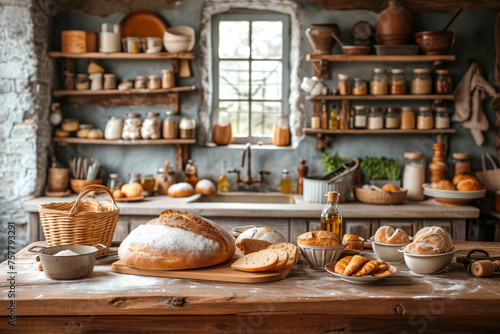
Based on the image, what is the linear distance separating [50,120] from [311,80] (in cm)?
222

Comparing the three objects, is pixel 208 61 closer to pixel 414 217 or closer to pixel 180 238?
pixel 414 217

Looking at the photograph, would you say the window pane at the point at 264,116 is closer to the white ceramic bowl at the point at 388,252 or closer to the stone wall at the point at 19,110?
the stone wall at the point at 19,110

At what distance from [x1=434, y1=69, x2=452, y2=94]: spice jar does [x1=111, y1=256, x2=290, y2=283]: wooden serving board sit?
2.90m

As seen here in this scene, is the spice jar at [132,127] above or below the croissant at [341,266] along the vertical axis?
above

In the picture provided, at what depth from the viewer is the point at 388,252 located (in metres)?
2.00

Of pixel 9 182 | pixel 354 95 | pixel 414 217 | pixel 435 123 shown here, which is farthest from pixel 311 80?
pixel 9 182

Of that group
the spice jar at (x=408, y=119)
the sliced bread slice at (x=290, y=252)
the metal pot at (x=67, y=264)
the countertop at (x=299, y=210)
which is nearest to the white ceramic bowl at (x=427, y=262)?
the sliced bread slice at (x=290, y=252)

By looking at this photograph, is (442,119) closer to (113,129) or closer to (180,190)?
(180,190)

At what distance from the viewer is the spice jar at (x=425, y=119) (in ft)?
13.8

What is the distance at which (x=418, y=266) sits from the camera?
72.9 inches

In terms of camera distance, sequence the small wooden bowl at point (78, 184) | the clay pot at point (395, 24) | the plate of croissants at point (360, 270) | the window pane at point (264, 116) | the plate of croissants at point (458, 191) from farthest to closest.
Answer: the window pane at point (264, 116) → the small wooden bowl at point (78, 184) → the clay pot at point (395, 24) → the plate of croissants at point (458, 191) → the plate of croissants at point (360, 270)

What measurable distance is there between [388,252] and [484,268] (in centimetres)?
34

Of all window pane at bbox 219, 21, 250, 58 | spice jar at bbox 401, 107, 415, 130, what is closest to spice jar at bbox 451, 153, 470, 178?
spice jar at bbox 401, 107, 415, 130

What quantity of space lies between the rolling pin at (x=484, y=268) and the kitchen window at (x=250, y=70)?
291 cm
